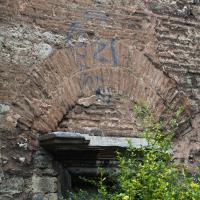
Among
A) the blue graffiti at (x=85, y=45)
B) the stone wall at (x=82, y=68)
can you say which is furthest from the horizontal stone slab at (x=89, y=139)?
the blue graffiti at (x=85, y=45)

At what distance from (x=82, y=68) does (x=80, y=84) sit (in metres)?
0.16

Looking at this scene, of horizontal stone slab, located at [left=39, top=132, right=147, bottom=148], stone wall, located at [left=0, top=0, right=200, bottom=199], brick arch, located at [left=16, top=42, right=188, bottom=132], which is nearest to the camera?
horizontal stone slab, located at [left=39, top=132, right=147, bottom=148]

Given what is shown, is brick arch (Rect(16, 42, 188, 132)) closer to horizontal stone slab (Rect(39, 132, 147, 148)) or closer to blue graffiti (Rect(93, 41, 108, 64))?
blue graffiti (Rect(93, 41, 108, 64))

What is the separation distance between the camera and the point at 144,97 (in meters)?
5.20

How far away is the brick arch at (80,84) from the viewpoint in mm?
4664

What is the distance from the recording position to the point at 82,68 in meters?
4.94

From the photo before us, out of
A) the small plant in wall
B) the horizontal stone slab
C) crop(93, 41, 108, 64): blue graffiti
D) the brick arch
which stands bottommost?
the small plant in wall

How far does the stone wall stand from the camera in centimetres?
455

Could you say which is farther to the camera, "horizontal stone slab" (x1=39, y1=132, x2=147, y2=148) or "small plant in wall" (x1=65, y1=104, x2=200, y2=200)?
"horizontal stone slab" (x1=39, y1=132, x2=147, y2=148)

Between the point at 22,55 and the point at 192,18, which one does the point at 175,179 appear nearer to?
the point at 22,55

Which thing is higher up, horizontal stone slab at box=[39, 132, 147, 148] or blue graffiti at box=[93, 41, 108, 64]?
blue graffiti at box=[93, 41, 108, 64]

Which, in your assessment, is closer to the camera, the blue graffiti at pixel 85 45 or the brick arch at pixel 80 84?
the brick arch at pixel 80 84

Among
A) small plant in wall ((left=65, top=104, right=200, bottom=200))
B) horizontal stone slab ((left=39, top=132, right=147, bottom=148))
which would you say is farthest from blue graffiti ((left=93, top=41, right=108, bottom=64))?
small plant in wall ((left=65, top=104, right=200, bottom=200))

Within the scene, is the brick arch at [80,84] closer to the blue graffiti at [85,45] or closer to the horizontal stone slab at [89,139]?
the blue graffiti at [85,45]
